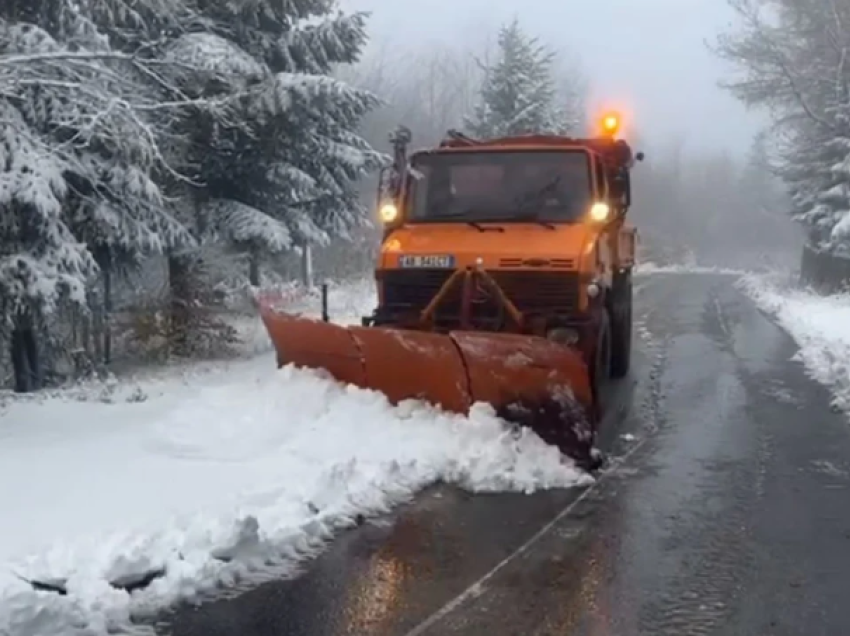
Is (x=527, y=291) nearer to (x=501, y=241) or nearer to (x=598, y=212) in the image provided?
(x=501, y=241)

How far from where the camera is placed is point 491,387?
8312 mm

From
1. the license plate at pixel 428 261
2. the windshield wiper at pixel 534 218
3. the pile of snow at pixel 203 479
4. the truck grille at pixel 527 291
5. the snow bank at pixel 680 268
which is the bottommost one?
the snow bank at pixel 680 268

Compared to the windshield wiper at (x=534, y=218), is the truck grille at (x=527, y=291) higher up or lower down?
lower down

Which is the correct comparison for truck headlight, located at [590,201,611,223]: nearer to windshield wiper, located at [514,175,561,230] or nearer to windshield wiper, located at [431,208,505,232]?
windshield wiper, located at [514,175,561,230]

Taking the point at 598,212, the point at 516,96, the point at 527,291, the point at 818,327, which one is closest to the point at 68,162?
the point at 527,291

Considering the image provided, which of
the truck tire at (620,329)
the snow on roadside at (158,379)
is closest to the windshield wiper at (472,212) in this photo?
the truck tire at (620,329)

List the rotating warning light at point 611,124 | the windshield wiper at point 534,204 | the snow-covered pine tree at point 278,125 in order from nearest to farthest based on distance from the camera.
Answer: the windshield wiper at point 534,204 → the rotating warning light at point 611,124 → the snow-covered pine tree at point 278,125

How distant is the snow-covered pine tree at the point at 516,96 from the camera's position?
107ft

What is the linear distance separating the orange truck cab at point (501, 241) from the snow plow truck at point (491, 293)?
0.04 feet

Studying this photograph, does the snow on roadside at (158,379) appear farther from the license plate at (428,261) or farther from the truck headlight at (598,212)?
the truck headlight at (598,212)

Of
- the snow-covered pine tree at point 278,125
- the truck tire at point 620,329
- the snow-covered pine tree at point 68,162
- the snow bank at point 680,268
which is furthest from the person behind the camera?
the snow bank at point 680,268

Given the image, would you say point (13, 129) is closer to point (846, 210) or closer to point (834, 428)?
point (834, 428)

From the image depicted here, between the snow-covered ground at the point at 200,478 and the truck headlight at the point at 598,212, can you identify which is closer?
the snow-covered ground at the point at 200,478

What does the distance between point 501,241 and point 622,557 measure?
4.09 m
